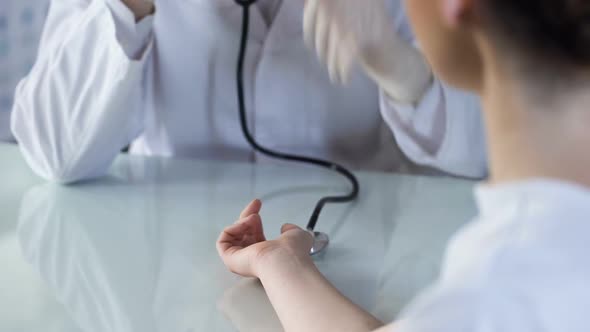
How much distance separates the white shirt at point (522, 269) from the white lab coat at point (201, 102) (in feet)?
1.75

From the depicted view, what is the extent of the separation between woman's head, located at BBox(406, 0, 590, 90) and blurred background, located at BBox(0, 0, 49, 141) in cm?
131

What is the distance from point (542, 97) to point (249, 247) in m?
0.40

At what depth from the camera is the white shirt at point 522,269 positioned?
1.18 feet

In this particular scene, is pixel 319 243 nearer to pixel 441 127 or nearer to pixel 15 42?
pixel 441 127

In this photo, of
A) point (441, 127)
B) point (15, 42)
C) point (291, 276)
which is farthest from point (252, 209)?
point (15, 42)

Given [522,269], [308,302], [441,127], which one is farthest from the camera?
[441,127]

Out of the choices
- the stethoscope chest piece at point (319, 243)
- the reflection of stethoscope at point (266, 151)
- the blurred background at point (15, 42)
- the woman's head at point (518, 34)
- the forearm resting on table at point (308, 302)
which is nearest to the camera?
Result: the woman's head at point (518, 34)

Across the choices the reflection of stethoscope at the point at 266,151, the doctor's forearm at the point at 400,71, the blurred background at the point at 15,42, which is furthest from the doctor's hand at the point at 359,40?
the blurred background at the point at 15,42

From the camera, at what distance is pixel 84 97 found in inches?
38.4

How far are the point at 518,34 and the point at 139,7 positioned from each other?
2.36 ft

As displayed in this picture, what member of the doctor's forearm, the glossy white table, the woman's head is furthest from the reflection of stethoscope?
the woman's head

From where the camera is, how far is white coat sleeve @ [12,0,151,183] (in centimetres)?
95

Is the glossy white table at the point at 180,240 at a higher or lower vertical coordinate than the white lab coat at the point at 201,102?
lower

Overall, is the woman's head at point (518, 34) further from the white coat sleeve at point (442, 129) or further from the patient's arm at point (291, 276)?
the white coat sleeve at point (442, 129)
